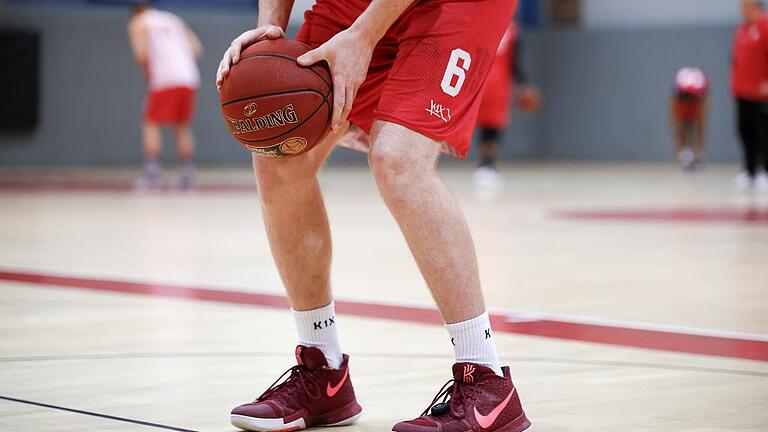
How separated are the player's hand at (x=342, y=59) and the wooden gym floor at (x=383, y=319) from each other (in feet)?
2.23

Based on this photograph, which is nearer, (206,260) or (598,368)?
(598,368)

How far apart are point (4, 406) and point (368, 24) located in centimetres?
112

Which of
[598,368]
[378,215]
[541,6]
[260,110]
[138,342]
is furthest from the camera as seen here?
[541,6]

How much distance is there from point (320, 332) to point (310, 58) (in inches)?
24.7

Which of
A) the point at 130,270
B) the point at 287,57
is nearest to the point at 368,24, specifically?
the point at 287,57

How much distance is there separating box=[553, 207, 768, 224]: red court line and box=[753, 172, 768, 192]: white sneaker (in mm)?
2623

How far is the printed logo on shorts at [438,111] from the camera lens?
2883 millimetres

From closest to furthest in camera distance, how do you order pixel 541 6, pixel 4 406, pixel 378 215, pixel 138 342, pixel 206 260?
1. pixel 4 406
2. pixel 138 342
3. pixel 206 260
4. pixel 378 215
5. pixel 541 6

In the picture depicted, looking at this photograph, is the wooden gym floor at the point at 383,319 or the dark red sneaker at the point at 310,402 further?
the wooden gym floor at the point at 383,319

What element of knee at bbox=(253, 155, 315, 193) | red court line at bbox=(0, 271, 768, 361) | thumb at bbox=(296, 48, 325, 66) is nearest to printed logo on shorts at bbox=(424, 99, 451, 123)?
thumb at bbox=(296, 48, 325, 66)

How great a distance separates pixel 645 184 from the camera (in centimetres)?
1416

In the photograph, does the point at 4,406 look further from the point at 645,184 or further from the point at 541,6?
the point at 541,6

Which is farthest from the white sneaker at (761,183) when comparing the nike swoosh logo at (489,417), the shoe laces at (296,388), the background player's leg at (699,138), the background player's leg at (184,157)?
the nike swoosh logo at (489,417)

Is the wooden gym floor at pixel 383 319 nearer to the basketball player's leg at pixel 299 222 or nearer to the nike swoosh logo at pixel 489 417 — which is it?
the nike swoosh logo at pixel 489 417
